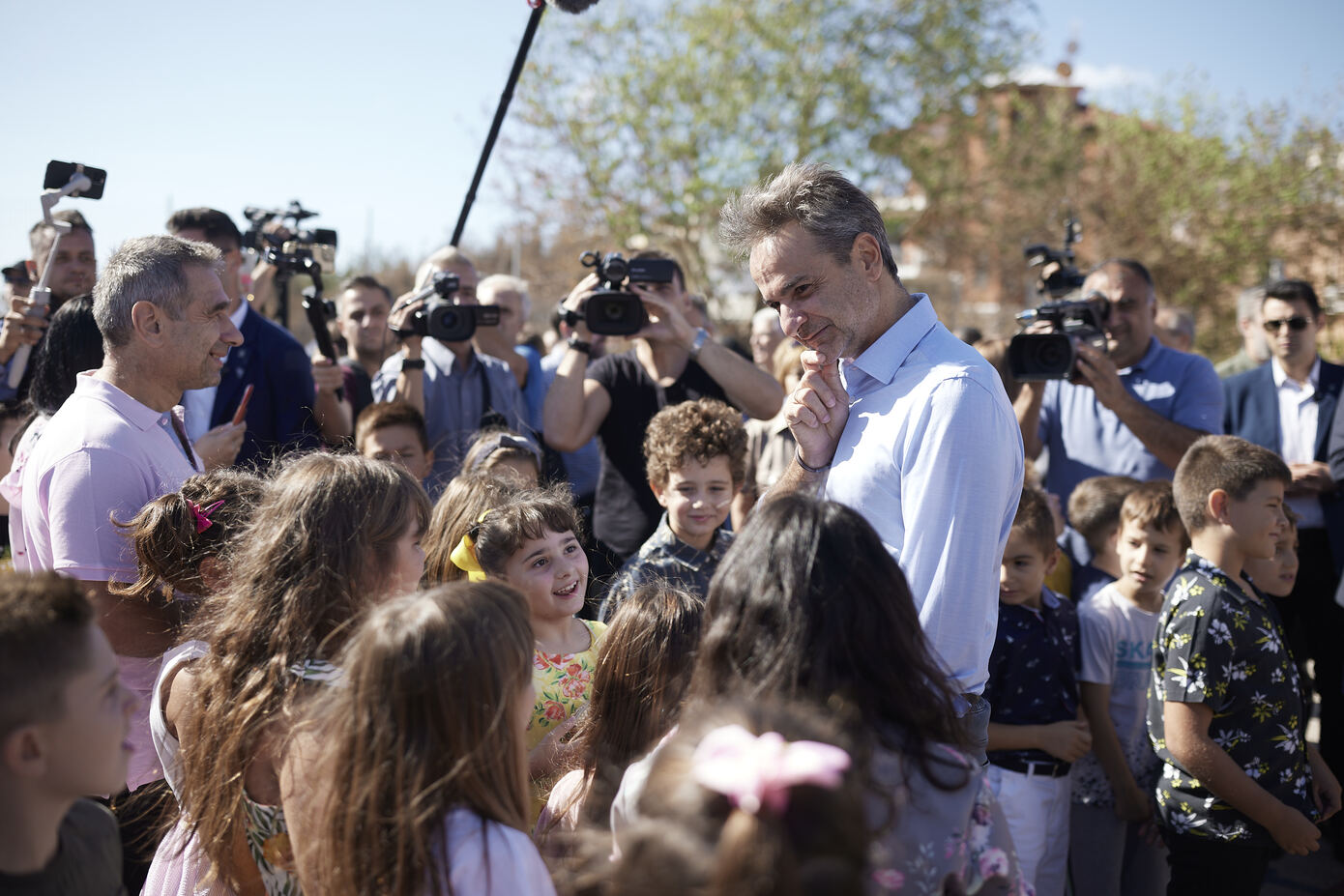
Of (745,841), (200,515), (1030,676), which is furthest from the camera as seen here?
(1030,676)

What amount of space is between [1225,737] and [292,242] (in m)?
3.78

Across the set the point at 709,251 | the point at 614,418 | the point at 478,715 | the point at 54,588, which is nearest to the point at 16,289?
the point at 614,418

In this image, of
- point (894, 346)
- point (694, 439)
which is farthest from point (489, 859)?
point (694, 439)

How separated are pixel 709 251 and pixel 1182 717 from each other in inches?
511

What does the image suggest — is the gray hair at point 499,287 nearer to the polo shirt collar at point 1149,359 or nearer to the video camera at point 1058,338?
the video camera at point 1058,338

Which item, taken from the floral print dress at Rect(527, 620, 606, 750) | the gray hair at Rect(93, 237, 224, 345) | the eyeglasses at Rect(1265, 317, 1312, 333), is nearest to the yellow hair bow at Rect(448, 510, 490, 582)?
the floral print dress at Rect(527, 620, 606, 750)

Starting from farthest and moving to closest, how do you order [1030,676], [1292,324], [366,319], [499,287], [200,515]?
[499,287] → [366,319] → [1292,324] → [1030,676] → [200,515]

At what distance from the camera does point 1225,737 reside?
2.74 meters

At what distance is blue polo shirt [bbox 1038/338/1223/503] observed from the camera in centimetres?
422

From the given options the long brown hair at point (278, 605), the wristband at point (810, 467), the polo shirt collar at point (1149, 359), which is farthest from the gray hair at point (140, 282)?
the polo shirt collar at point (1149, 359)

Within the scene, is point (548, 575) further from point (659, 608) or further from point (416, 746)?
point (416, 746)

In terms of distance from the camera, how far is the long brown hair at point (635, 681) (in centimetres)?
221

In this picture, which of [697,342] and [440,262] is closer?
[697,342]

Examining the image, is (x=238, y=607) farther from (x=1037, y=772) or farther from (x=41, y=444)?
(x=1037, y=772)
